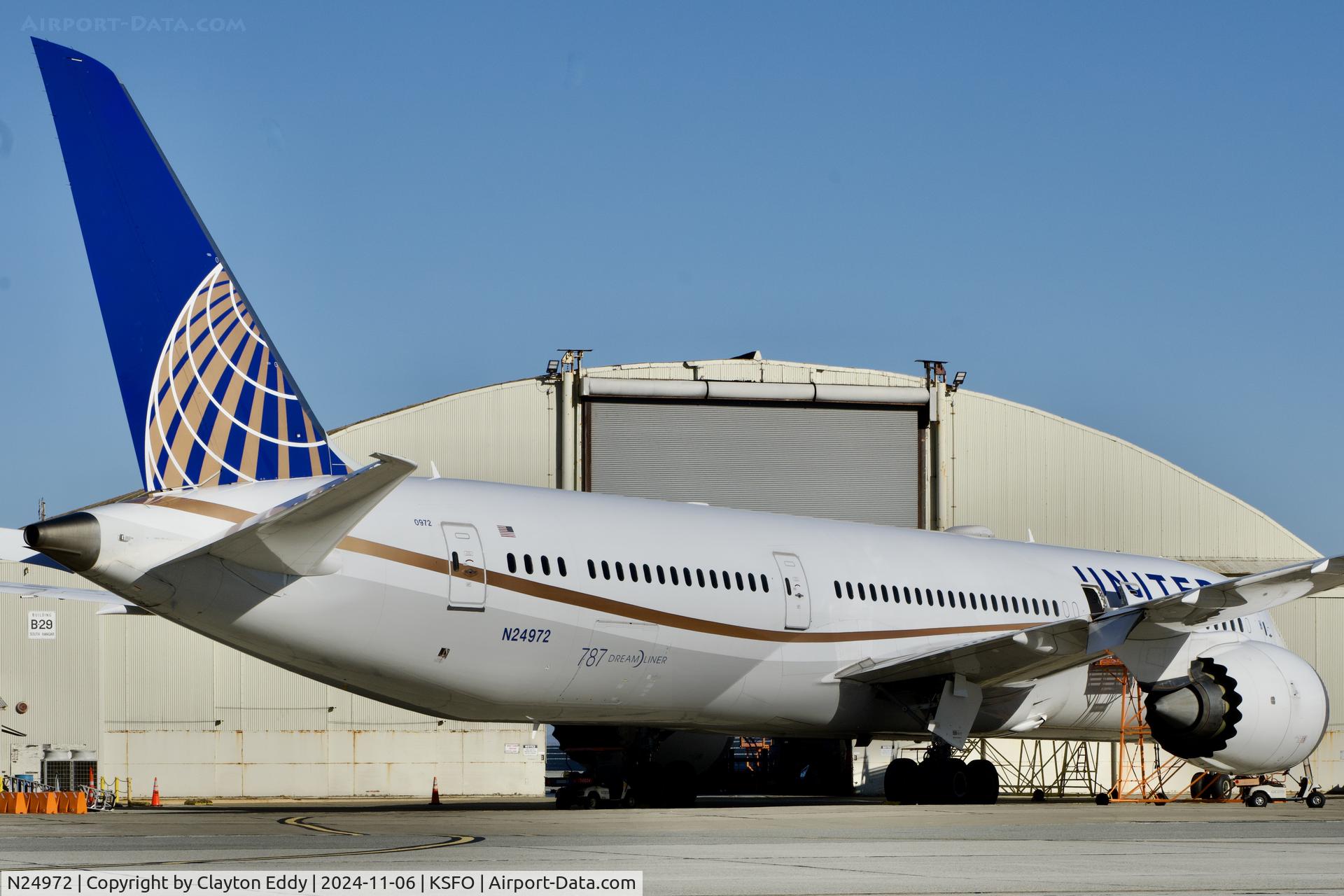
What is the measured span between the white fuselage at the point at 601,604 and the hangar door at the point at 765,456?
1015 centimetres

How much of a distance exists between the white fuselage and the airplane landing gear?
1.89 ft

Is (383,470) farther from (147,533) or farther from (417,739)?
(417,739)

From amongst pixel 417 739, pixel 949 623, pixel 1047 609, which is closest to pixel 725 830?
pixel 949 623

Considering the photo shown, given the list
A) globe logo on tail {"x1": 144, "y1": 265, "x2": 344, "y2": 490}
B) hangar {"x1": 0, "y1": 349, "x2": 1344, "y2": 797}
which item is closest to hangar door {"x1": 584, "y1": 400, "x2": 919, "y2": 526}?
hangar {"x1": 0, "y1": 349, "x2": 1344, "y2": 797}

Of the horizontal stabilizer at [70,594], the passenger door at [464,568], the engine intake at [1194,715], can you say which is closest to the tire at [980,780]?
the engine intake at [1194,715]

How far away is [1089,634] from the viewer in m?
20.1

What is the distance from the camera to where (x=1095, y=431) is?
36.6 m

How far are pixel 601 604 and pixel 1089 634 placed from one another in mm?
6415

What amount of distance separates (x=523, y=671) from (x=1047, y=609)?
9732 mm

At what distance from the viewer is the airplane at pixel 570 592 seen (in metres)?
15.0

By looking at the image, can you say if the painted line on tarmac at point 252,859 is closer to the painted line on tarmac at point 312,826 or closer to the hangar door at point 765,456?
the painted line on tarmac at point 312,826

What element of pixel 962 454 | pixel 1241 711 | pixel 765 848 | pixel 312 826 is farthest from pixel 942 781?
pixel 962 454

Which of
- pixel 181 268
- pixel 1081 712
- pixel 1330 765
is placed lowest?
pixel 1330 765

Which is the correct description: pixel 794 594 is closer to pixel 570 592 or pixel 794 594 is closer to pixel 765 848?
pixel 570 592
